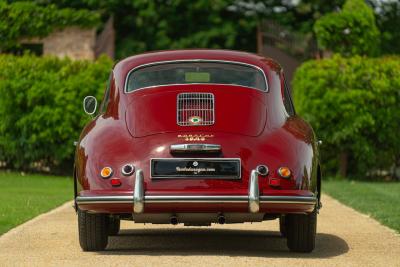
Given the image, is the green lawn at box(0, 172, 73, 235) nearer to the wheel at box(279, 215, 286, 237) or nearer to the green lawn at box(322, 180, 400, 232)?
the wheel at box(279, 215, 286, 237)

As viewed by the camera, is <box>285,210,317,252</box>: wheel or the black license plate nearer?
the black license plate

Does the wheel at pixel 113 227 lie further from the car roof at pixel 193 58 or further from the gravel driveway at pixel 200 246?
the car roof at pixel 193 58

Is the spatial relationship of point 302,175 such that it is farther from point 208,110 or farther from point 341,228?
point 341,228

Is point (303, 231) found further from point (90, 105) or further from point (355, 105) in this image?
point (355, 105)

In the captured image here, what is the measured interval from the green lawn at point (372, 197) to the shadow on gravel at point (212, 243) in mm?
1538

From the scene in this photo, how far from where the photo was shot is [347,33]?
27172mm

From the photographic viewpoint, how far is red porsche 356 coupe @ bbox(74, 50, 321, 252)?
927 centimetres

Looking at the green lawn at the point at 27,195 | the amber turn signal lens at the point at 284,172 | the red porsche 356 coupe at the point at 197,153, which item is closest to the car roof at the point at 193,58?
the red porsche 356 coupe at the point at 197,153

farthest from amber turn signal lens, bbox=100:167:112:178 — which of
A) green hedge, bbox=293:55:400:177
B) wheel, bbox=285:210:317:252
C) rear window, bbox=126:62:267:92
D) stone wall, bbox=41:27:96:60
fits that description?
stone wall, bbox=41:27:96:60

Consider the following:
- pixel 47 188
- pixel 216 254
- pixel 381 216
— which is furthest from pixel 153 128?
pixel 47 188

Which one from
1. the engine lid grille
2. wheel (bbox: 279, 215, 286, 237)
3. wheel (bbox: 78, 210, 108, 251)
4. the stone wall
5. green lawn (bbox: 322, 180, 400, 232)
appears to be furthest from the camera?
the stone wall

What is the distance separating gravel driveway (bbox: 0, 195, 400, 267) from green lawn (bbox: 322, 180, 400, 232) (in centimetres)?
35

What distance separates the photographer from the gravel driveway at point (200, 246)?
9305 mm

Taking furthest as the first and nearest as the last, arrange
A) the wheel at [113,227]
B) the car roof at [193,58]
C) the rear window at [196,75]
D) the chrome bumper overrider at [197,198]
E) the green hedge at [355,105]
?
the green hedge at [355,105], the wheel at [113,227], the car roof at [193,58], the rear window at [196,75], the chrome bumper overrider at [197,198]
